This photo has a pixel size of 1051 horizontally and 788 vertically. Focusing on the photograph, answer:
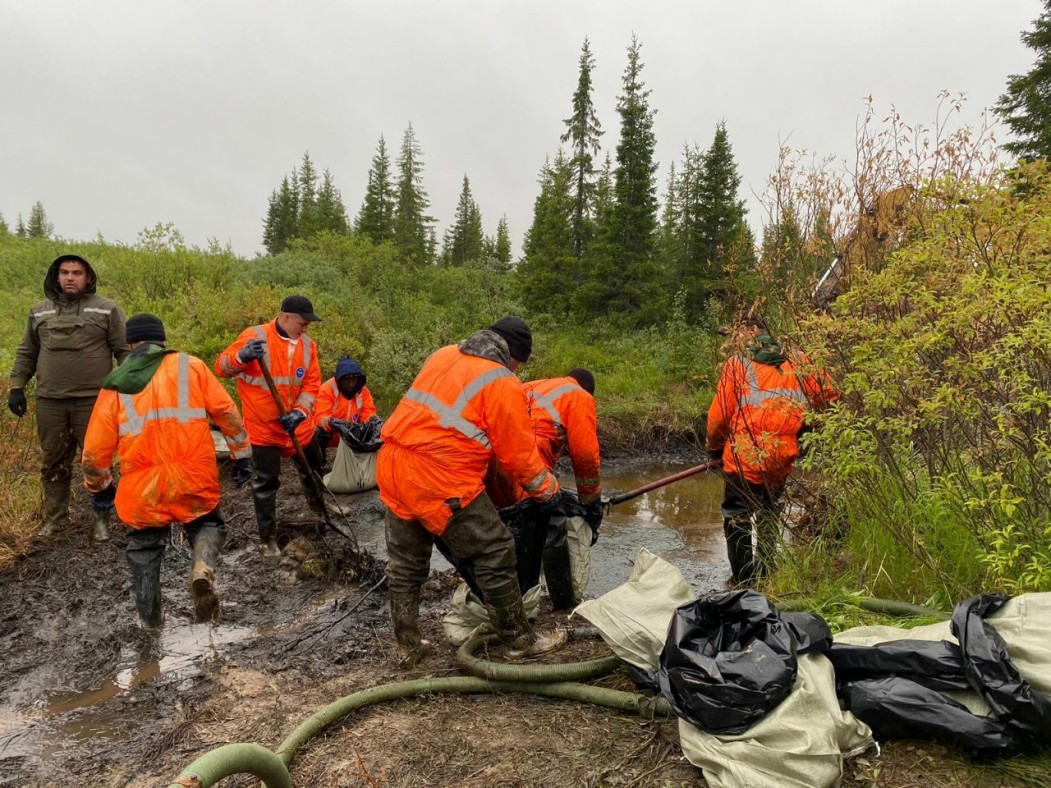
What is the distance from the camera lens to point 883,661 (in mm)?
2285

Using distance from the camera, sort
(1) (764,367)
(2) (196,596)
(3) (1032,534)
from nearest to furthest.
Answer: (3) (1032,534)
(2) (196,596)
(1) (764,367)

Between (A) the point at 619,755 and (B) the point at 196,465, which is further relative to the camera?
(B) the point at 196,465

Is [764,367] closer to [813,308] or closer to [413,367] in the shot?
[813,308]

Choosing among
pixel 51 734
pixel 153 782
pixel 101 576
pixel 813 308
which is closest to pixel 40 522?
pixel 101 576

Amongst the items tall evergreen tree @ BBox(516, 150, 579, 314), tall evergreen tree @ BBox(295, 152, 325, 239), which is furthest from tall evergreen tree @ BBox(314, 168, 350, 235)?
tall evergreen tree @ BBox(516, 150, 579, 314)

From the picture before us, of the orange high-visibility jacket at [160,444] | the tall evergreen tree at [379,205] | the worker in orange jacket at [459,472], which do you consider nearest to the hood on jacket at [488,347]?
the worker in orange jacket at [459,472]

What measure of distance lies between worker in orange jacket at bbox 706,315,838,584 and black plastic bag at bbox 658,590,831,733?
5.89 feet

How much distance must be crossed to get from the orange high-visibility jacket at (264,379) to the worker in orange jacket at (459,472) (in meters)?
2.33

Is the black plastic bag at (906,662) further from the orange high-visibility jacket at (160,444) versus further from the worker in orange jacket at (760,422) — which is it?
the orange high-visibility jacket at (160,444)

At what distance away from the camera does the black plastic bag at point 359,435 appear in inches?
252

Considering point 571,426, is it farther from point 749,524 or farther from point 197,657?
point 197,657

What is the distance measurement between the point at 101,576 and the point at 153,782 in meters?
2.66

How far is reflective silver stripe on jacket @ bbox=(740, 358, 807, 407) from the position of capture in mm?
4258

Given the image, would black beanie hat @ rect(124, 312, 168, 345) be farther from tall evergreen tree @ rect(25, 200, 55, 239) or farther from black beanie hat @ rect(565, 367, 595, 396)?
tall evergreen tree @ rect(25, 200, 55, 239)
